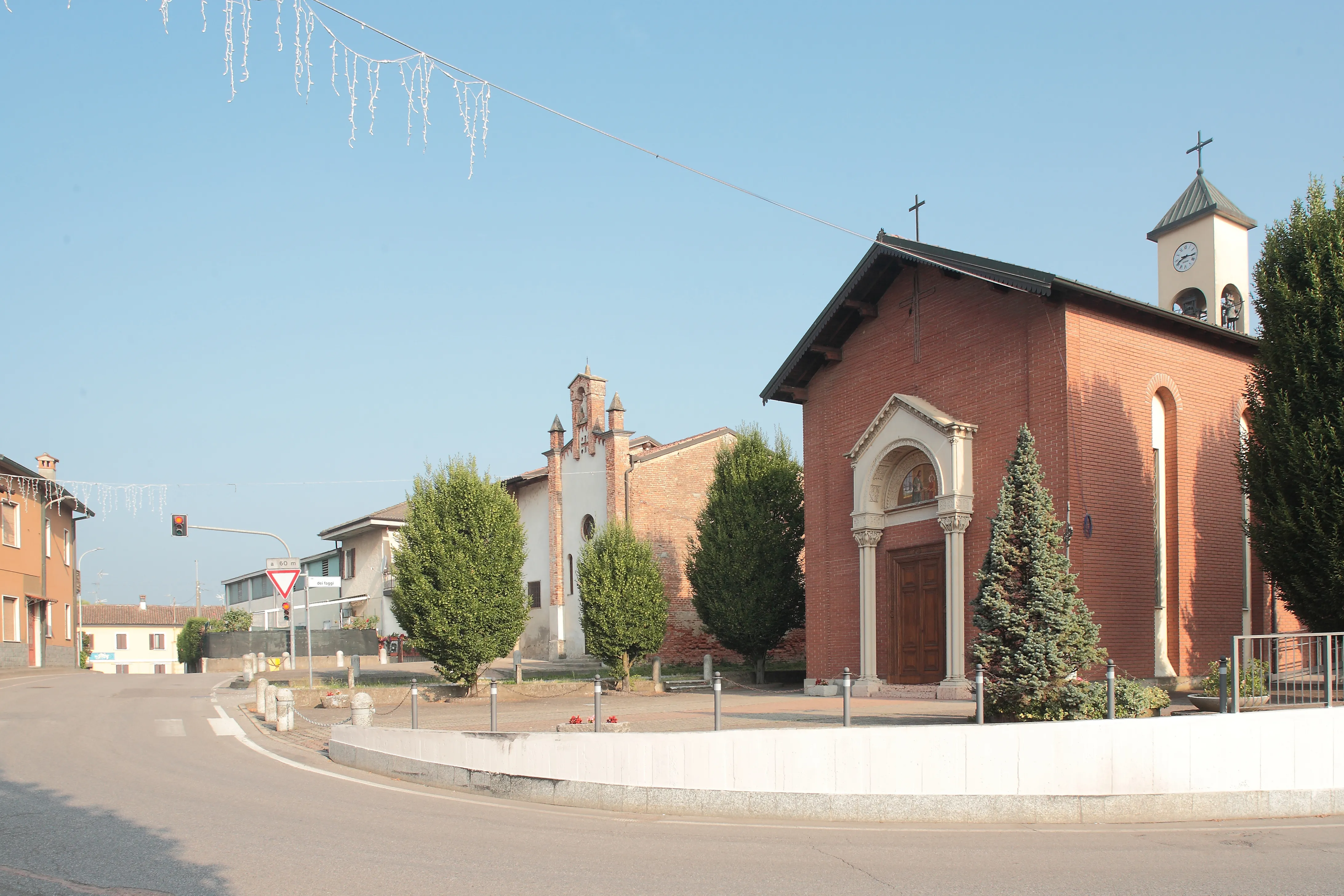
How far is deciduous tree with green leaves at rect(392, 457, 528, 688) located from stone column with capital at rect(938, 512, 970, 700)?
31.5 feet

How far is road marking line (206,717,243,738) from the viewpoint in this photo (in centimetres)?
1630

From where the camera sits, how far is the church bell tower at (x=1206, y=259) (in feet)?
74.3

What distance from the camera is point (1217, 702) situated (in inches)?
446

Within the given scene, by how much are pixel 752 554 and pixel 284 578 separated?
1147cm

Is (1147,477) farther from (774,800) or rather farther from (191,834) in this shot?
(191,834)

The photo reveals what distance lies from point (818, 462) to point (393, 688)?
10636mm

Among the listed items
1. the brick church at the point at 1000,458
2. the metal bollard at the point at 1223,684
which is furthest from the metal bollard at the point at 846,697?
the brick church at the point at 1000,458

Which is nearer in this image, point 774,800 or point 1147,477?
point 774,800

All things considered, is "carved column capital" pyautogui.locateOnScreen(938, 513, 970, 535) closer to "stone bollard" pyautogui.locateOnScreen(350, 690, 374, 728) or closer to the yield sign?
"stone bollard" pyautogui.locateOnScreen(350, 690, 374, 728)

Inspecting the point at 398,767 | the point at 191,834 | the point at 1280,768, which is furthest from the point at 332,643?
the point at 1280,768

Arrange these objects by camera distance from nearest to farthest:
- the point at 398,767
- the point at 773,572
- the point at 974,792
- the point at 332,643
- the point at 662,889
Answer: the point at 662,889, the point at 974,792, the point at 398,767, the point at 773,572, the point at 332,643

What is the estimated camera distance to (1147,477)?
57.7ft

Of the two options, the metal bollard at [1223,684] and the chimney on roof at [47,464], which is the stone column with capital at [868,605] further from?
the chimney on roof at [47,464]

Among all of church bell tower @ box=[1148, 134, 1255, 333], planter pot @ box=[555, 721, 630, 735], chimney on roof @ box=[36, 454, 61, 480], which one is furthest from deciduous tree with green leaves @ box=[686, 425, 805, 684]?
chimney on roof @ box=[36, 454, 61, 480]
